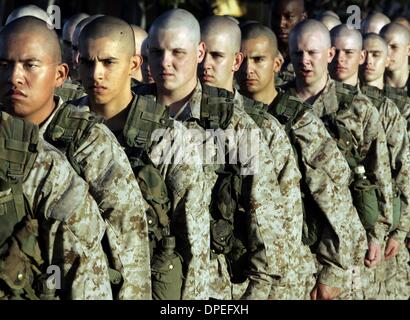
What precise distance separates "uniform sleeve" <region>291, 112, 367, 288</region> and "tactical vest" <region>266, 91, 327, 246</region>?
1.2 inches

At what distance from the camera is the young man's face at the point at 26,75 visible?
593 cm

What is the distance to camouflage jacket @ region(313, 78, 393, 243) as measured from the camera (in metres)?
9.80

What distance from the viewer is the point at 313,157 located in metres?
8.74

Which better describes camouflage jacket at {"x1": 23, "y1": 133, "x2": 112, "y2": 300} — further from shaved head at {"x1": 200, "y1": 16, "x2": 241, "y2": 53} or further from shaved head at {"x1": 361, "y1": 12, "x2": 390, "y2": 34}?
shaved head at {"x1": 361, "y1": 12, "x2": 390, "y2": 34}

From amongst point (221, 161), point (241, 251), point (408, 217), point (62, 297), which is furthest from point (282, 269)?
point (408, 217)

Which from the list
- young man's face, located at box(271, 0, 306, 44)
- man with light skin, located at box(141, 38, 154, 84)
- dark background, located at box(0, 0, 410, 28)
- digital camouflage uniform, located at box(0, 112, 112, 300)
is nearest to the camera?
digital camouflage uniform, located at box(0, 112, 112, 300)

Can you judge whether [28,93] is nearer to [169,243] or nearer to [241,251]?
[169,243]

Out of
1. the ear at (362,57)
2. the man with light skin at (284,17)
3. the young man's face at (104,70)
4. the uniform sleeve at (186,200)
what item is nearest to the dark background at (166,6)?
the man with light skin at (284,17)

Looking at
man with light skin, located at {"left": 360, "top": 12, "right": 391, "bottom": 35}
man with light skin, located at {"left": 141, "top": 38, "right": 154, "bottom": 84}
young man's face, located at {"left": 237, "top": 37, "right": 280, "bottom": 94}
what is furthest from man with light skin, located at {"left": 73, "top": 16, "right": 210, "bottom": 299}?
man with light skin, located at {"left": 360, "top": 12, "right": 391, "bottom": 35}

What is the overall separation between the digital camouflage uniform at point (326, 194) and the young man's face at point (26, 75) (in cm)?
289

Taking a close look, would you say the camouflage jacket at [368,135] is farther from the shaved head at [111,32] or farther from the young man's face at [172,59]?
the shaved head at [111,32]

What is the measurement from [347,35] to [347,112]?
145 centimetres

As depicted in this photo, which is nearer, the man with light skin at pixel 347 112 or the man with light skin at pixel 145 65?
the man with light skin at pixel 145 65

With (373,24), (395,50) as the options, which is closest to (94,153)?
(395,50)
